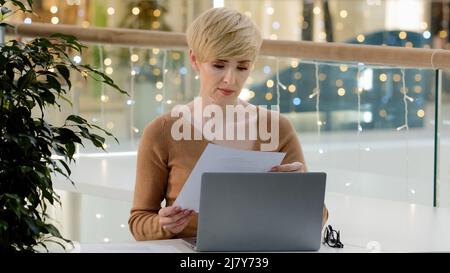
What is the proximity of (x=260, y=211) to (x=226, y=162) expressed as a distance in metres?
0.13

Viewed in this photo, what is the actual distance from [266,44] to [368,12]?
5.28 metres

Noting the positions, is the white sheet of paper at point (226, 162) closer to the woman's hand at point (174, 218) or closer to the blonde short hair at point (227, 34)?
the woman's hand at point (174, 218)

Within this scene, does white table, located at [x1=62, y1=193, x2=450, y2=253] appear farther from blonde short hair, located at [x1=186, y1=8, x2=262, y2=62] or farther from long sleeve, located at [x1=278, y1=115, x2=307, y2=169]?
blonde short hair, located at [x1=186, y1=8, x2=262, y2=62]

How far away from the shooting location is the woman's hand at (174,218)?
2322 mm

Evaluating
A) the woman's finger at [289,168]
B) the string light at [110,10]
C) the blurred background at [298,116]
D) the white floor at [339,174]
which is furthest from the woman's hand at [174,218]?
the string light at [110,10]

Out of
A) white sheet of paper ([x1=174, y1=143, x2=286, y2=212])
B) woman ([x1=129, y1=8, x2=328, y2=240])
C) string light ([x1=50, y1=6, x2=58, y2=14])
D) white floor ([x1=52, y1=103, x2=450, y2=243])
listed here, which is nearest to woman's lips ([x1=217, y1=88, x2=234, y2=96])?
woman ([x1=129, y1=8, x2=328, y2=240])

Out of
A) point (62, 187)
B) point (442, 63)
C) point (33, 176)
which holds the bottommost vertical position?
point (62, 187)

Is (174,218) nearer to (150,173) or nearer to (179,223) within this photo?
(179,223)

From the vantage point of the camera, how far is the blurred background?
4.32 m

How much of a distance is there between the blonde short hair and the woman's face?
0.09 feet

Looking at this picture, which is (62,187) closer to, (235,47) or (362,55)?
(362,55)

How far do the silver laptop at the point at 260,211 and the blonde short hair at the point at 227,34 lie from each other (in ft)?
1.33
